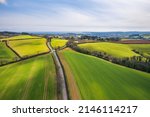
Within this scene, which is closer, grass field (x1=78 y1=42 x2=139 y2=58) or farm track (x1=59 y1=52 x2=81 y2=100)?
farm track (x1=59 y1=52 x2=81 y2=100)

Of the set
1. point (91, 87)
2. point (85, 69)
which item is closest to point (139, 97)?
point (91, 87)

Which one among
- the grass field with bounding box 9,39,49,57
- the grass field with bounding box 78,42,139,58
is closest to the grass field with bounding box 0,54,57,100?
the grass field with bounding box 9,39,49,57

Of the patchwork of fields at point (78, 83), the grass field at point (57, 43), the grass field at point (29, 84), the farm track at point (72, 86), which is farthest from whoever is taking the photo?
the grass field at point (57, 43)

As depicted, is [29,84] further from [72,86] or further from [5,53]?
[5,53]

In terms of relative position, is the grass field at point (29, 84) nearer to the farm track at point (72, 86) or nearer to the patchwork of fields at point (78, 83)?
the patchwork of fields at point (78, 83)

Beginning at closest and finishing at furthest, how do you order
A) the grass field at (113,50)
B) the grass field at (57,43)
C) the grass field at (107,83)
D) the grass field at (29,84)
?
the grass field at (29,84), the grass field at (107,83), the grass field at (113,50), the grass field at (57,43)

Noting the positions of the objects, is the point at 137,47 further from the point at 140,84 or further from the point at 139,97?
the point at 139,97

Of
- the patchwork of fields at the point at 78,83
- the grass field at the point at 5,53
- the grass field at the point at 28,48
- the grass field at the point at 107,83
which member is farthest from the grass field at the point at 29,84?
the grass field at the point at 28,48

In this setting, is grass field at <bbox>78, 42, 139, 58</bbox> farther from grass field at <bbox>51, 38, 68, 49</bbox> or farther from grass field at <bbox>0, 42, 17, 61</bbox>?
grass field at <bbox>0, 42, 17, 61</bbox>

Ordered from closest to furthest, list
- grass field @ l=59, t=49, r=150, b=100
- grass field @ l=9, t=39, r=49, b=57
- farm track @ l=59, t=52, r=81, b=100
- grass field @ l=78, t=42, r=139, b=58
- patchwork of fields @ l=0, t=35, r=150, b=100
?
farm track @ l=59, t=52, r=81, b=100 → patchwork of fields @ l=0, t=35, r=150, b=100 → grass field @ l=59, t=49, r=150, b=100 → grass field @ l=9, t=39, r=49, b=57 → grass field @ l=78, t=42, r=139, b=58
